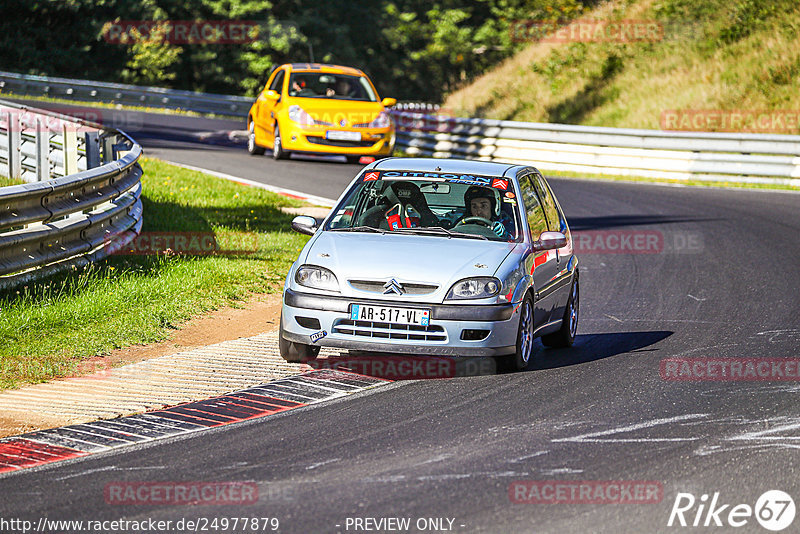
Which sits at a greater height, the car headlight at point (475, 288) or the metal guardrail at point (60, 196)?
the car headlight at point (475, 288)

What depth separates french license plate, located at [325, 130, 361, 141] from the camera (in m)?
23.2

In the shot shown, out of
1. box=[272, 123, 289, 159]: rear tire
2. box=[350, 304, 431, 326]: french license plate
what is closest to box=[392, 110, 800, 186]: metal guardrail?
box=[272, 123, 289, 159]: rear tire

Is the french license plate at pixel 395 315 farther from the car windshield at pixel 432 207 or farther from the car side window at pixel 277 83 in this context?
the car side window at pixel 277 83

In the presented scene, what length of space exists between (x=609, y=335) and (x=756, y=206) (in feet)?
34.7

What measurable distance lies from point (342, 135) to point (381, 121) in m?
0.88

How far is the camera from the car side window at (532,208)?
9.33 metres

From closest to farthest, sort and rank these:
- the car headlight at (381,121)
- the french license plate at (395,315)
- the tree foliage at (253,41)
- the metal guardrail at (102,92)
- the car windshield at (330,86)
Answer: the french license plate at (395,315), the car headlight at (381,121), the car windshield at (330,86), the metal guardrail at (102,92), the tree foliage at (253,41)

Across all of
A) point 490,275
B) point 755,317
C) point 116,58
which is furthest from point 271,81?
point 116,58

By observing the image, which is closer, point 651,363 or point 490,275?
point 490,275

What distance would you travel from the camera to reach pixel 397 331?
316 inches

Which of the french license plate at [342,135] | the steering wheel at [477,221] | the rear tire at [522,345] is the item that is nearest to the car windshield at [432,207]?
the steering wheel at [477,221]

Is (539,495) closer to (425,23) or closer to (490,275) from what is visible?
(490,275)

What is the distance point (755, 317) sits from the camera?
10.9 m

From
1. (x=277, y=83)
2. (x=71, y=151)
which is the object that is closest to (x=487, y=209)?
(x=71, y=151)
